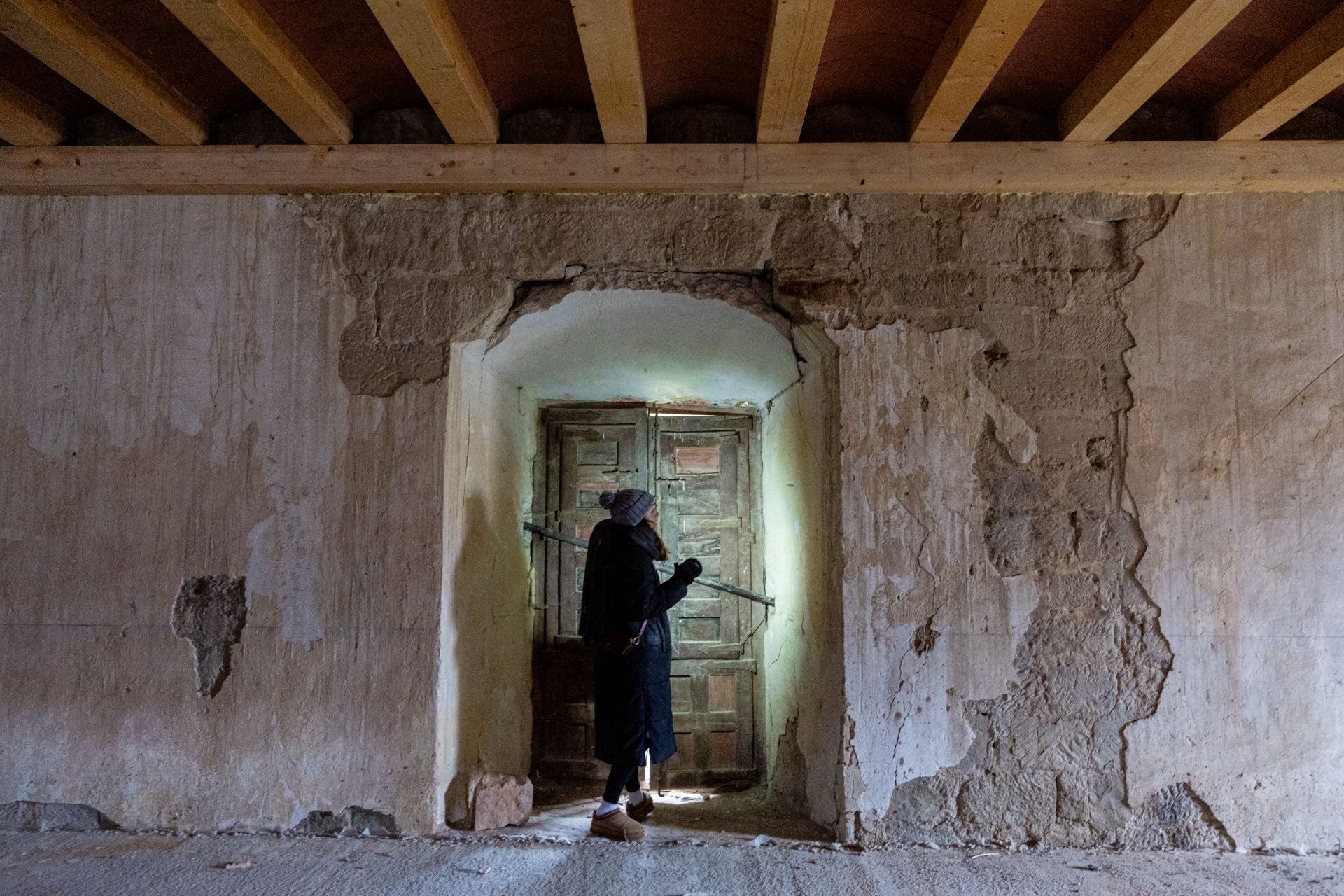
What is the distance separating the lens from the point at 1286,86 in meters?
2.95

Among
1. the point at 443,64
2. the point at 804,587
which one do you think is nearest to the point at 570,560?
the point at 804,587

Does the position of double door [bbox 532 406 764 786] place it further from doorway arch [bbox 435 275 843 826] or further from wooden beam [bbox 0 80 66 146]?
wooden beam [bbox 0 80 66 146]

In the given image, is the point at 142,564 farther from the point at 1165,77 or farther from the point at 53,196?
the point at 1165,77

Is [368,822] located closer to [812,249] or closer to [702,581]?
[702,581]

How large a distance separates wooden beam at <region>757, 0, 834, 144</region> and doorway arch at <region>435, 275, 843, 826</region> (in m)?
0.62

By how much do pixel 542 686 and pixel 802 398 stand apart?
2.12m

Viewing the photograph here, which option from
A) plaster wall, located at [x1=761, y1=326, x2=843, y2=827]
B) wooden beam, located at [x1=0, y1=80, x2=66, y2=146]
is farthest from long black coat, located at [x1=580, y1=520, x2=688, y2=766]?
wooden beam, located at [x1=0, y1=80, x2=66, y2=146]

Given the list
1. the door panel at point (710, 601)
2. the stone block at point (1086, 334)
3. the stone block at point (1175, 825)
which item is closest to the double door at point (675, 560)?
the door panel at point (710, 601)

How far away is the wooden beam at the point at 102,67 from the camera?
265 centimetres

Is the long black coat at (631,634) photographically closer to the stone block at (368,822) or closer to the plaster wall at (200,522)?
the plaster wall at (200,522)

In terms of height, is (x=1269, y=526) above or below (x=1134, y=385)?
below

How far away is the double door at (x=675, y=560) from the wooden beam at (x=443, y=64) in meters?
1.83

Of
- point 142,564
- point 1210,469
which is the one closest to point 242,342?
point 142,564

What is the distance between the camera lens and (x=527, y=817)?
3.58 metres
